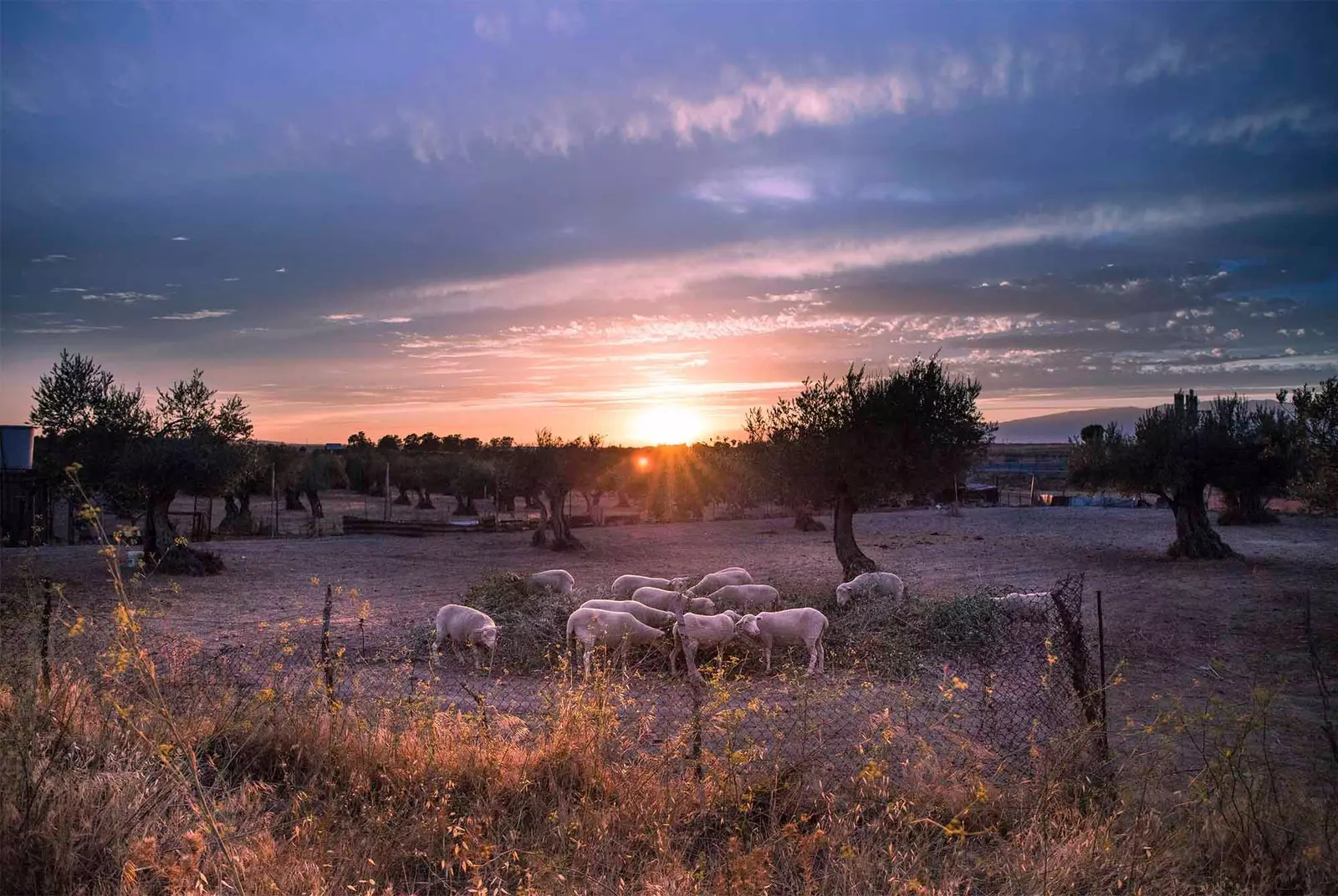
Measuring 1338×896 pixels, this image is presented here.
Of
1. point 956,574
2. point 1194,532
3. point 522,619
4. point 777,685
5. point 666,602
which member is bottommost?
point 777,685

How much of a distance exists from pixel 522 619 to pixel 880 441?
1084 cm

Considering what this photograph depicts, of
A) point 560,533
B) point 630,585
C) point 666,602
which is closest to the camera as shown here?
point 666,602

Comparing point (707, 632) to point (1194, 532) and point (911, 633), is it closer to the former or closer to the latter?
point (911, 633)

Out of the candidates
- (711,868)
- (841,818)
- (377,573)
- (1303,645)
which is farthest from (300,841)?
(377,573)

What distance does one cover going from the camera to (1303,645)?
541 inches

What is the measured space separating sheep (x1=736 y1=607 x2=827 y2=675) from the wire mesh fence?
0.30m

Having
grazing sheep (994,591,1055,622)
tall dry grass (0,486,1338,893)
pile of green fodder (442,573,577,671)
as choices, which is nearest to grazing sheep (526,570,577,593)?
pile of green fodder (442,573,577,671)

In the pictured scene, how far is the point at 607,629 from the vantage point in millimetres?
11938

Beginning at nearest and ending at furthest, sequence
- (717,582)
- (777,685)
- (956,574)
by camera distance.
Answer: (777,685), (717,582), (956,574)

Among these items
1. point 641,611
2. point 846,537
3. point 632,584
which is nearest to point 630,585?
point 632,584

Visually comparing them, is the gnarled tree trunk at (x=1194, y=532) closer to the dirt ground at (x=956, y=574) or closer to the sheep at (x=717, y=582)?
the dirt ground at (x=956, y=574)

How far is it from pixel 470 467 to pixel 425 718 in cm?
4851

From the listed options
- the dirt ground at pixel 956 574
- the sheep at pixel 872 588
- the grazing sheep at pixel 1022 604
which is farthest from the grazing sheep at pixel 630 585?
the grazing sheep at pixel 1022 604

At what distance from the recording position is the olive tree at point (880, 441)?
21016 millimetres
